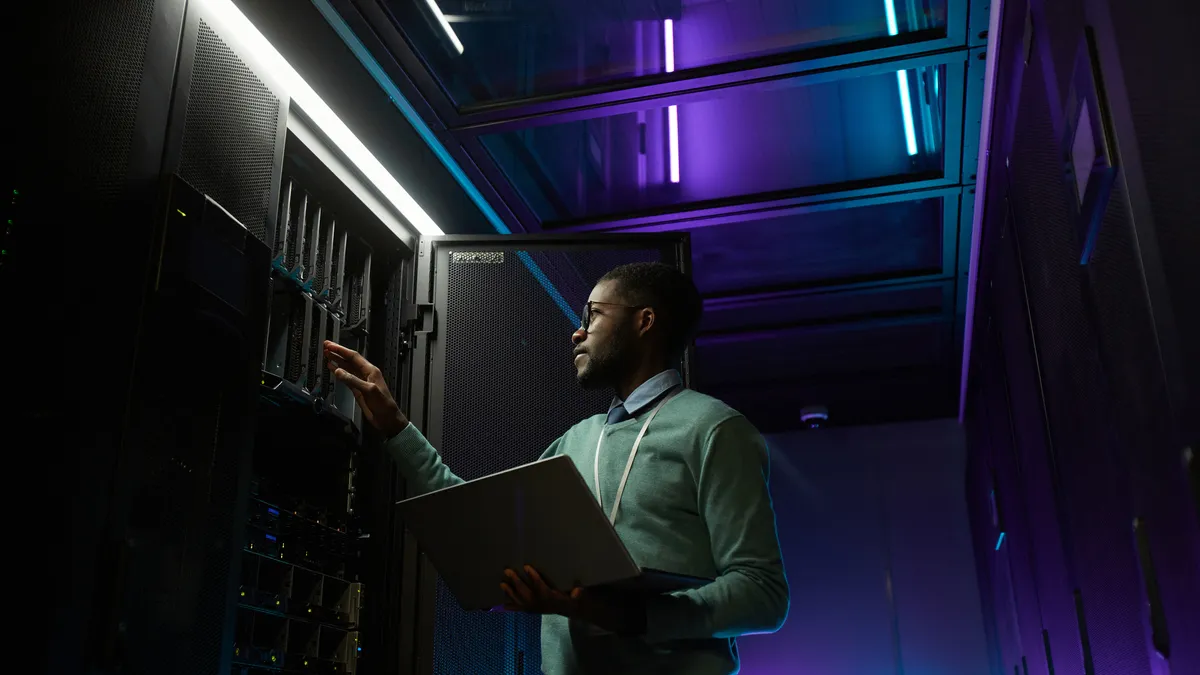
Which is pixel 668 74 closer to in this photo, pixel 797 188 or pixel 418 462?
pixel 797 188

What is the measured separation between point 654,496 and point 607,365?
404mm

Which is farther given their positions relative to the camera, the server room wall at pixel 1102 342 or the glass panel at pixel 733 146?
the glass panel at pixel 733 146

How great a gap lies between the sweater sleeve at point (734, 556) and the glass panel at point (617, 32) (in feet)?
4.58

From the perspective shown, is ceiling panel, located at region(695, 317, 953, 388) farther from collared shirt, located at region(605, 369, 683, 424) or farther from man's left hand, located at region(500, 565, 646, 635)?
man's left hand, located at region(500, 565, 646, 635)

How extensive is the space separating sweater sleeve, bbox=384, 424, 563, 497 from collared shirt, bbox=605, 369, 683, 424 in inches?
7.4

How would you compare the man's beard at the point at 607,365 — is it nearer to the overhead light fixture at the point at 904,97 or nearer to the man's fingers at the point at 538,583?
the man's fingers at the point at 538,583

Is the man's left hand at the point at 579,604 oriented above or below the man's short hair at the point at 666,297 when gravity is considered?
below

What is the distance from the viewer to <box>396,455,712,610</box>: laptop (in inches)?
57.1

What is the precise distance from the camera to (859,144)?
130 inches

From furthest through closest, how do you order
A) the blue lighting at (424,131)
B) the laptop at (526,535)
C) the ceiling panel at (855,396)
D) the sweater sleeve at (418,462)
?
1. the ceiling panel at (855,396)
2. the blue lighting at (424,131)
3. the sweater sleeve at (418,462)
4. the laptop at (526,535)

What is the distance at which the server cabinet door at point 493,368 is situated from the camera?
2.63 metres

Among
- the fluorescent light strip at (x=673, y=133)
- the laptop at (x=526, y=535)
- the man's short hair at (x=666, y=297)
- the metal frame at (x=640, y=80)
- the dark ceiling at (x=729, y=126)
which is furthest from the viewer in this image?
the fluorescent light strip at (x=673, y=133)

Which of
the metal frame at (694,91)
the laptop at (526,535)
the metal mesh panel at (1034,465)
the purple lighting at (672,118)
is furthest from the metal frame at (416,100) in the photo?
the metal mesh panel at (1034,465)

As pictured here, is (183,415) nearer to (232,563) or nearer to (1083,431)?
(232,563)
